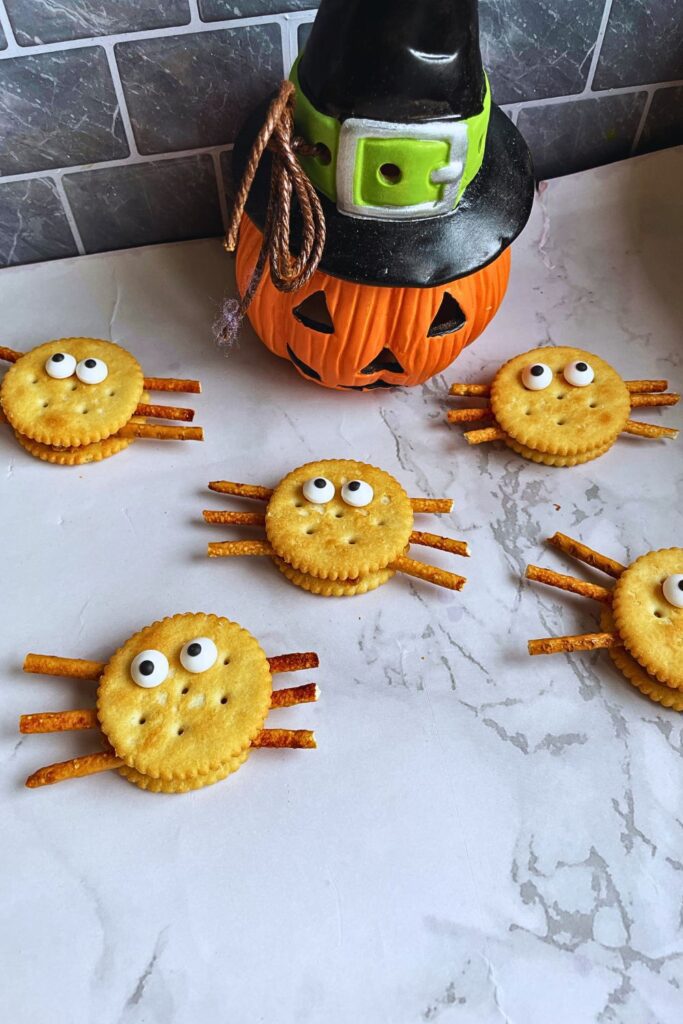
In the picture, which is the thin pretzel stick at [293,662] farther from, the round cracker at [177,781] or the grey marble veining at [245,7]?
the grey marble veining at [245,7]

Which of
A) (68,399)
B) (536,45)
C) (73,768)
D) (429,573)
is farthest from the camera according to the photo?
(536,45)

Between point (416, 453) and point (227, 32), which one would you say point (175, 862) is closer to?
point (416, 453)

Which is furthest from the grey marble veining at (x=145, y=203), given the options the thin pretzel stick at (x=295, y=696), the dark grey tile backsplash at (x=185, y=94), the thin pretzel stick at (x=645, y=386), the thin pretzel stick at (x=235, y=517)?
the thin pretzel stick at (x=295, y=696)

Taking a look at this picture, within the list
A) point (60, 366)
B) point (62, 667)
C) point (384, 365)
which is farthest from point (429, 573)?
point (60, 366)

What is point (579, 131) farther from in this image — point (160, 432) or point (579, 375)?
point (160, 432)

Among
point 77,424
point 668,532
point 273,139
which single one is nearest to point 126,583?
point 77,424

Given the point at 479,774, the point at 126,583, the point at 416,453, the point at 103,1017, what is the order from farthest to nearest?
the point at 416,453
the point at 126,583
the point at 479,774
the point at 103,1017
